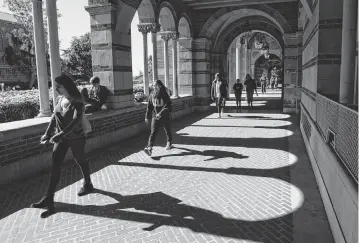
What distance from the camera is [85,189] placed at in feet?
16.3

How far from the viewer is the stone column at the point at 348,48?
4586 mm

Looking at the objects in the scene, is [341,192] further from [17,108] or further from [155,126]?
[17,108]

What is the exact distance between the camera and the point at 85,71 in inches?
1951

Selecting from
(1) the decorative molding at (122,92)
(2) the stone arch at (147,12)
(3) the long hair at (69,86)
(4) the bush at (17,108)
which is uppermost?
(2) the stone arch at (147,12)

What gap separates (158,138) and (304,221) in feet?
19.5

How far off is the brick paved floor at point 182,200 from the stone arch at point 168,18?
24.1ft

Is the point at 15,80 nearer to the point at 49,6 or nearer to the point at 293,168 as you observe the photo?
the point at 49,6

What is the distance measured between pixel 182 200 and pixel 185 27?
11988 mm

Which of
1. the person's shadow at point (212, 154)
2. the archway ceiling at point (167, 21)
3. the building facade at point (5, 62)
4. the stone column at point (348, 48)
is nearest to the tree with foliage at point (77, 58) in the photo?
the building facade at point (5, 62)

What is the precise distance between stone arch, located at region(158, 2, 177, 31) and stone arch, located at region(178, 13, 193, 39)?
116 centimetres

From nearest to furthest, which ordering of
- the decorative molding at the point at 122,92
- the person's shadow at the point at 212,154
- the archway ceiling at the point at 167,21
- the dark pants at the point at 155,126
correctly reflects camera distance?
the person's shadow at the point at 212,154 < the dark pants at the point at 155,126 < the decorative molding at the point at 122,92 < the archway ceiling at the point at 167,21

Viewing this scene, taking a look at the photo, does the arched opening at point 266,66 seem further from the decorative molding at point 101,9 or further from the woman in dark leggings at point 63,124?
the woman in dark leggings at point 63,124

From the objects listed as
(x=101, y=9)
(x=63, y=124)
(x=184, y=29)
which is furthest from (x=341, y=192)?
(x=184, y=29)

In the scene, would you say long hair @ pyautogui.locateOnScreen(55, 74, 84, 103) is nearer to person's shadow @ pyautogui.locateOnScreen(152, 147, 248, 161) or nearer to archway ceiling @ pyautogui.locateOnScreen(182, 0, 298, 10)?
person's shadow @ pyautogui.locateOnScreen(152, 147, 248, 161)
